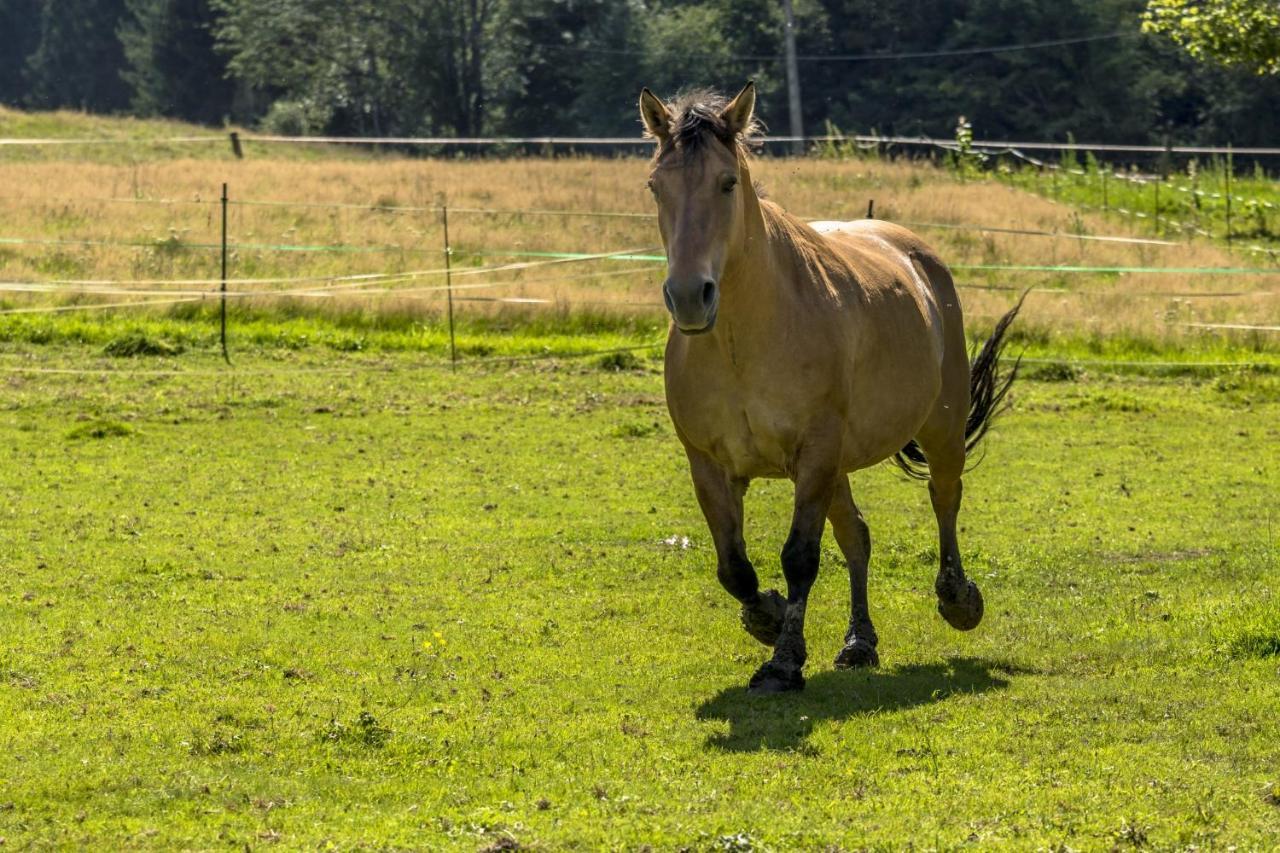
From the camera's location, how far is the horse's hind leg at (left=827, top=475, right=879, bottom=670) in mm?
7867

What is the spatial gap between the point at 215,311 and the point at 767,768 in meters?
16.1

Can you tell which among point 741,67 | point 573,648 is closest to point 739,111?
point 573,648

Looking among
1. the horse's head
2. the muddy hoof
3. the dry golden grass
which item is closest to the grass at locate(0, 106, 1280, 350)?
the dry golden grass

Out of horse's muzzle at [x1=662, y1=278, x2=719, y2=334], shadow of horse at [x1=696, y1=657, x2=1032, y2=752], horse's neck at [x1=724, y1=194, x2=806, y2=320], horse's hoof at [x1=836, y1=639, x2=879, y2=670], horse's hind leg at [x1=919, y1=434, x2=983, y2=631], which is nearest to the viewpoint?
horse's muzzle at [x1=662, y1=278, x2=719, y2=334]

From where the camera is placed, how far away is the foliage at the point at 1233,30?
49.1ft

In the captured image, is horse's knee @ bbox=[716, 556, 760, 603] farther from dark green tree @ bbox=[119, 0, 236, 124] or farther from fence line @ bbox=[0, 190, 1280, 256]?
dark green tree @ bbox=[119, 0, 236, 124]

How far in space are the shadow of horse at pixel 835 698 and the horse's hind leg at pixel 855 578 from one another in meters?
0.18

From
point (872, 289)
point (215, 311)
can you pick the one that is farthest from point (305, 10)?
point (872, 289)

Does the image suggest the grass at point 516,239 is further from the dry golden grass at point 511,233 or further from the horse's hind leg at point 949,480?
the horse's hind leg at point 949,480

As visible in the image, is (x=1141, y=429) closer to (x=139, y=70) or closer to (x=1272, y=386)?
(x=1272, y=386)

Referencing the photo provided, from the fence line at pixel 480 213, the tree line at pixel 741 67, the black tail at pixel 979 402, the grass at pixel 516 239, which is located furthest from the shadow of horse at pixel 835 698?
the tree line at pixel 741 67

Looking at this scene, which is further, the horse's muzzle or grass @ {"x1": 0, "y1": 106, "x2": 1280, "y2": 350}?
grass @ {"x1": 0, "y1": 106, "x2": 1280, "y2": 350}

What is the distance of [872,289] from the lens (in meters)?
8.06

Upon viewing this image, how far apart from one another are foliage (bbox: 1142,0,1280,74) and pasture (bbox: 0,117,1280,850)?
11.5 ft
